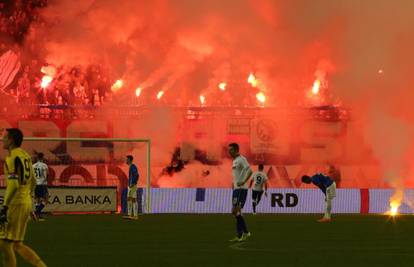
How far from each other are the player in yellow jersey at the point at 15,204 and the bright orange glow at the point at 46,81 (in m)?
49.0

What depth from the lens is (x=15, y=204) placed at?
494 inches

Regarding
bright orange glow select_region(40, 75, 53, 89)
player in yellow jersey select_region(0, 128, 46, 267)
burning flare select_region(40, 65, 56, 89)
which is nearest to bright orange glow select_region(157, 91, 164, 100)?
burning flare select_region(40, 65, 56, 89)

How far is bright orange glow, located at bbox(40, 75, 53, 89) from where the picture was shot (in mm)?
61125

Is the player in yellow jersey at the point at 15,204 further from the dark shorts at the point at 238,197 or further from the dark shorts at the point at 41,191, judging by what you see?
the dark shorts at the point at 41,191

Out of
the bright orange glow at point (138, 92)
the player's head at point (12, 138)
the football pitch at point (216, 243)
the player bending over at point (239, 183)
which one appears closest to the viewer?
the player's head at point (12, 138)

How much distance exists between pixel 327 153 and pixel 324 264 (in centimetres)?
4229

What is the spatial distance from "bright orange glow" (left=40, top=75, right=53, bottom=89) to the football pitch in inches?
1244

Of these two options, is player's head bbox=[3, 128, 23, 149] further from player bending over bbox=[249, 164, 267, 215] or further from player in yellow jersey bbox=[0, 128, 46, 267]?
player bending over bbox=[249, 164, 267, 215]

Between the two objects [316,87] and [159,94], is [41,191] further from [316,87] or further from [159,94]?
[316,87]

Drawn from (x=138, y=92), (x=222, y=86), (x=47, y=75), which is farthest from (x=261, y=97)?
(x=47, y=75)

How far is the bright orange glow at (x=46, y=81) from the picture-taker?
201 ft

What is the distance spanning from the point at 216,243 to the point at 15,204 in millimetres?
8840

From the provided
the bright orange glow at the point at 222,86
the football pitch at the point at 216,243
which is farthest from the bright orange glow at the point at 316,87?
the football pitch at the point at 216,243

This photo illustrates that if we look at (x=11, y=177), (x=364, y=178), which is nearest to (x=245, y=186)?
(x=11, y=177)
